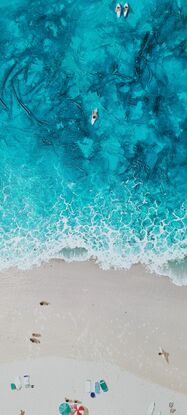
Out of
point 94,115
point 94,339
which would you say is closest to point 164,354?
point 94,339

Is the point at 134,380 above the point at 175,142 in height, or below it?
below

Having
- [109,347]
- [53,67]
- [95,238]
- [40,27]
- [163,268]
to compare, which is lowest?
[109,347]

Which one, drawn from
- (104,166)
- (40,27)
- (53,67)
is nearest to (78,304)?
(104,166)

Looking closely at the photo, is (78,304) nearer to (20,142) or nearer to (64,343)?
(64,343)

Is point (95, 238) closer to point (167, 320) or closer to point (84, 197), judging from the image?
point (84, 197)

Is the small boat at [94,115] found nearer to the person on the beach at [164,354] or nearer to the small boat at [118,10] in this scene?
the small boat at [118,10]

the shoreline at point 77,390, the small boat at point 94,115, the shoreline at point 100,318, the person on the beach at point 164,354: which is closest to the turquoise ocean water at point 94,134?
the small boat at point 94,115
